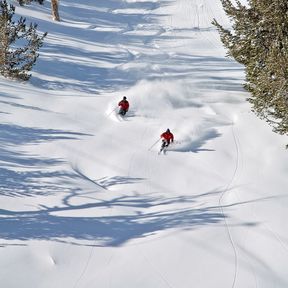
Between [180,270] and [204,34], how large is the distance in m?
26.1

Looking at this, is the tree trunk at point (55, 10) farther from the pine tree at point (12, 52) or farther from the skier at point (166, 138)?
the skier at point (166, 138)

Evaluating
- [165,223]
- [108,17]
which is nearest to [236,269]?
[165,223]

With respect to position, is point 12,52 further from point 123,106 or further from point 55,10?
point 55,10

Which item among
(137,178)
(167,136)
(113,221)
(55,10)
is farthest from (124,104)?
(55,10)

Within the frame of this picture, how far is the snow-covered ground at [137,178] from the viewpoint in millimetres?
12086

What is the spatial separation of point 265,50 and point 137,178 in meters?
8.44

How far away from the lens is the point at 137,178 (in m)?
16.3

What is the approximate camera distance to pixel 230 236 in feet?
44.8

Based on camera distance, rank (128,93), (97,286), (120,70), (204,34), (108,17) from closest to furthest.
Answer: (97,286), (128,93), (120,70), (204,34), (108,17)

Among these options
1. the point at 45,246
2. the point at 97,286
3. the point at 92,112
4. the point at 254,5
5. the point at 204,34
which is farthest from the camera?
the point at 204,34

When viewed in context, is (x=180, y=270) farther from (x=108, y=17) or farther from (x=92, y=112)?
(x=108, y=17)

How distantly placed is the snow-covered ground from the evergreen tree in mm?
2131

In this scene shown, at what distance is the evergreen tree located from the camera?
16.8 meters

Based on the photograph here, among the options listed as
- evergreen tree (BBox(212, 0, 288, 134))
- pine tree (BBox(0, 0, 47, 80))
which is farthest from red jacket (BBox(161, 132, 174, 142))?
pine tree (BBox(0, 0, 47, 80))
